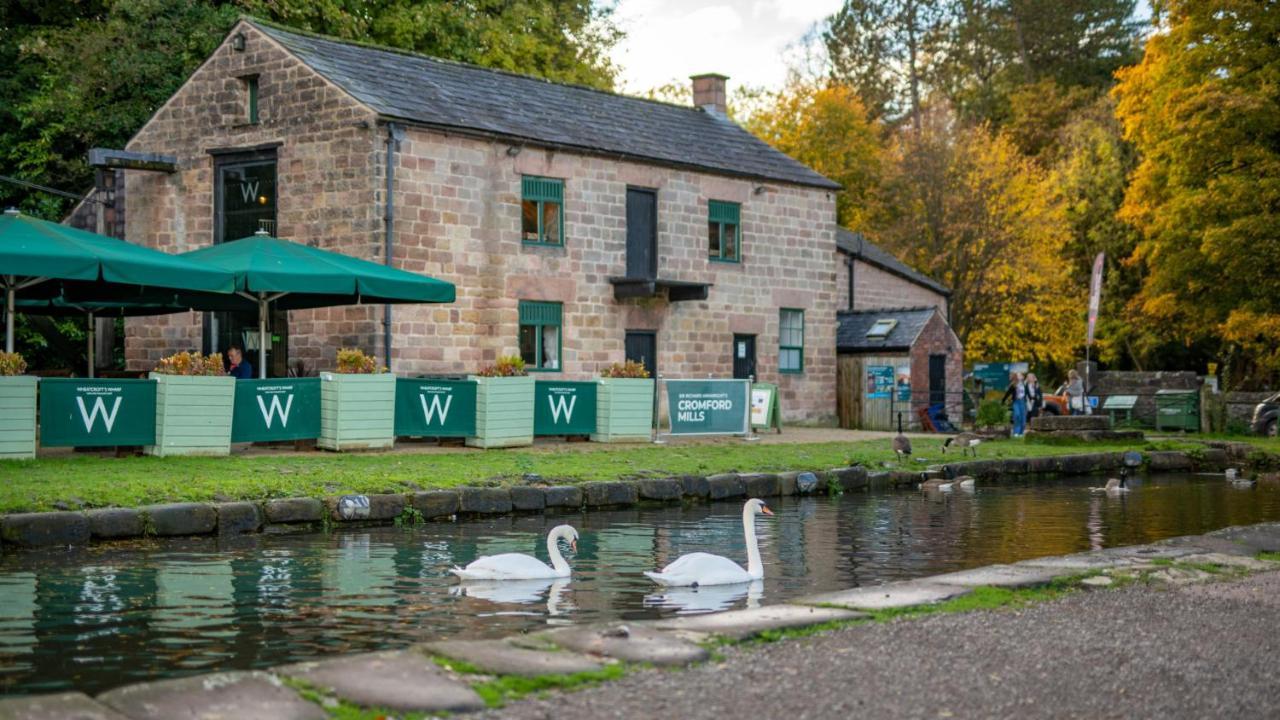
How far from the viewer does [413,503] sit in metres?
15.2

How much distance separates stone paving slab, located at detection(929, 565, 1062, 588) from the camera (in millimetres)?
9422

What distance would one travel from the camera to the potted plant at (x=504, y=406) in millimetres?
21828

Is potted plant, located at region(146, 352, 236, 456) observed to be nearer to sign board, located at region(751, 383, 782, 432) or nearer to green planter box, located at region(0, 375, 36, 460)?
green planter box, located at region(0, 375, 36, 460)

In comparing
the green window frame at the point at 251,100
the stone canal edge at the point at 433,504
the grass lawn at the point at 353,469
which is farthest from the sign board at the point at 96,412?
the green window frame at the point at 251,100

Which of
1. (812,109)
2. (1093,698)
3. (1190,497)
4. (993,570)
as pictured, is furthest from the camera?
(812,109)

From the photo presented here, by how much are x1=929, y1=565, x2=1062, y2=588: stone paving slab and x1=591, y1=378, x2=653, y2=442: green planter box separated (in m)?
13.8

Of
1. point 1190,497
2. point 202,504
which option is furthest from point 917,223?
point 202,504

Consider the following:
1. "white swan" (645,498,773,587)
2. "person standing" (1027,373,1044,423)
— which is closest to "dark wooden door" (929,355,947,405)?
"person standing" (1027,373,1044,423)

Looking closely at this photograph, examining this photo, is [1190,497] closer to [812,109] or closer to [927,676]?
[927,676]

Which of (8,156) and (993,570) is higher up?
(8,156)

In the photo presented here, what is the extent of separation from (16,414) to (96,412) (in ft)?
3.63

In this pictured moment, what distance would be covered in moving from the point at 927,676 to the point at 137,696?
3578 mm

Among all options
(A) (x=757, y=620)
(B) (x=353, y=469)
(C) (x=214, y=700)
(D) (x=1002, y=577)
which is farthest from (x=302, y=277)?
(C) (x=214, y=700)

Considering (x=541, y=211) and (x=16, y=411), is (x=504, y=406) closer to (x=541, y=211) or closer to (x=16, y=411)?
(x=541, y=211)
